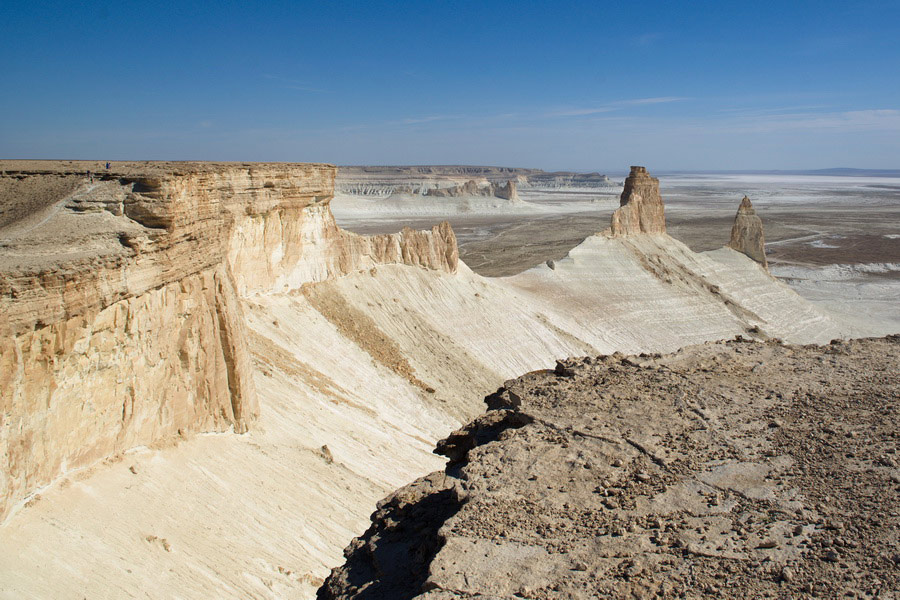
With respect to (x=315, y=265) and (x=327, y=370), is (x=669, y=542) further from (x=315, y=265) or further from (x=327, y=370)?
(x=315, y=265)

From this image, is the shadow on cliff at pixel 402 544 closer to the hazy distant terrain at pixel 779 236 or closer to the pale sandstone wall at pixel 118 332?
the pale sandstone wall at pixel 118 332

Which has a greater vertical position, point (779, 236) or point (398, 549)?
point (398, 549)

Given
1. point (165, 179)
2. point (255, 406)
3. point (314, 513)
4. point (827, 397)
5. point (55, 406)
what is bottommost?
point (314, 513)

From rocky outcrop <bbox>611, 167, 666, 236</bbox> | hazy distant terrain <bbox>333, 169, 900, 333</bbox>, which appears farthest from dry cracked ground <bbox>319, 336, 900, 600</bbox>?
hazy distant terrain <bbox>333, 169, 900, 333</bbox>

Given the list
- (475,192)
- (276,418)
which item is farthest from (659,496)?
(475,192)

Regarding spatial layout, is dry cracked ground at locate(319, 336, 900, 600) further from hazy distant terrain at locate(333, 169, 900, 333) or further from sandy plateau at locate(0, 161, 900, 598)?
hazy distant terrain at locate(333, 169, 900, 333)

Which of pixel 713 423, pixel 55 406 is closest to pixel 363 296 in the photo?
pixel 55 406

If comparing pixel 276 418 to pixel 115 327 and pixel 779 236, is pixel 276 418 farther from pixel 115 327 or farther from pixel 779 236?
pixel 779 236
